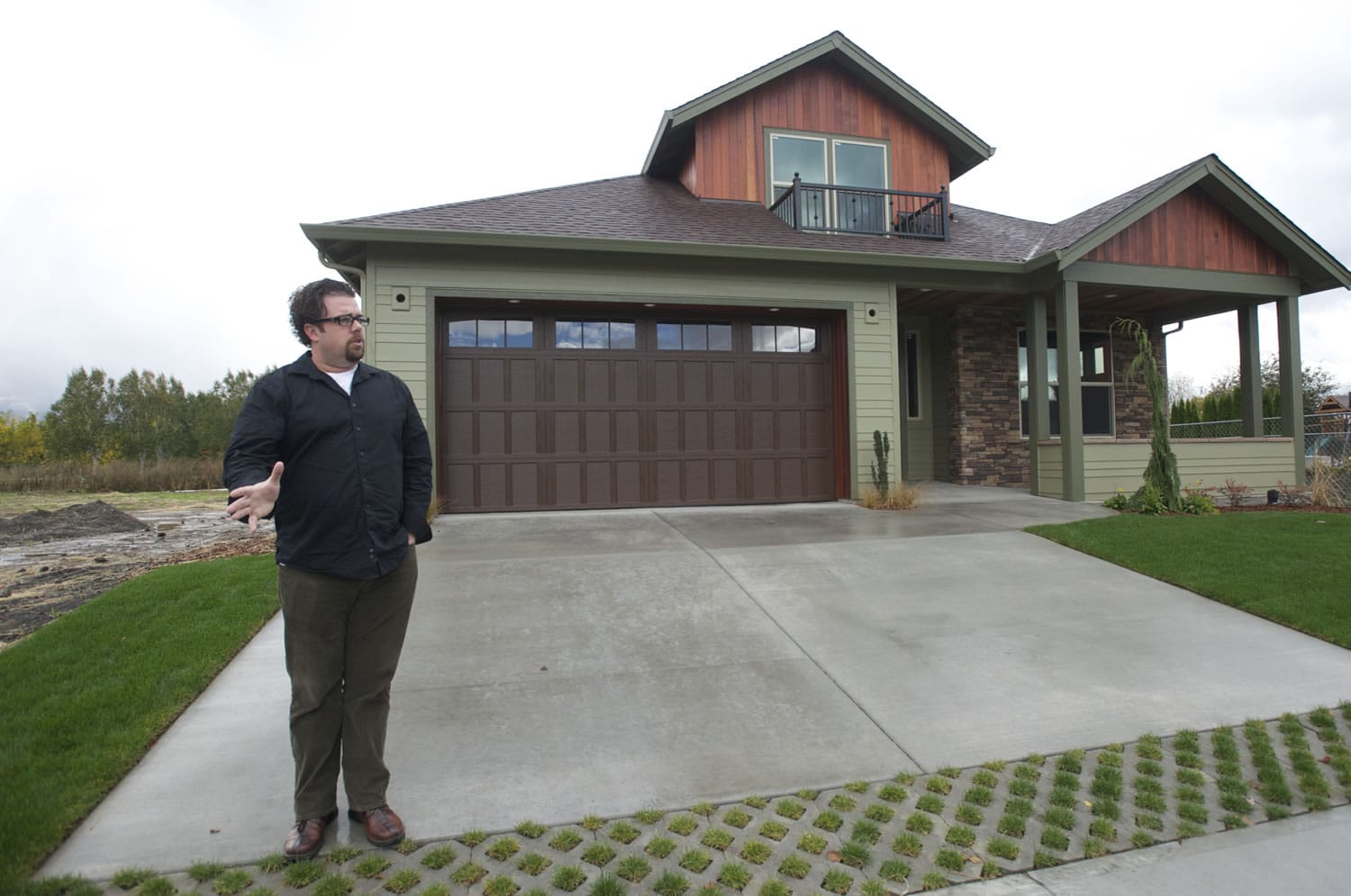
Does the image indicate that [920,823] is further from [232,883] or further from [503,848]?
[232,883]

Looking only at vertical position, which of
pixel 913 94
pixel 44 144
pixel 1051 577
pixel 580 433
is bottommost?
pixel 1051 577

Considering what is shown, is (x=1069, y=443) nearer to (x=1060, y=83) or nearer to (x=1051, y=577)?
(x=1051, y=577)

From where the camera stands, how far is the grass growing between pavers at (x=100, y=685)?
2.25 meters

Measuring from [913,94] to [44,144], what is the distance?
17511 millimetres

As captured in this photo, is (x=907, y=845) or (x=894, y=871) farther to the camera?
(x=907, y=845)

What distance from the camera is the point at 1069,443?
9234 mm

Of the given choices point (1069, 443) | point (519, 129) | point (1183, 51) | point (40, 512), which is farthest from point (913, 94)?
point (519, 129)

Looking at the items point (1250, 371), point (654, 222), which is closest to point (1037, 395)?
point (1250, 371)

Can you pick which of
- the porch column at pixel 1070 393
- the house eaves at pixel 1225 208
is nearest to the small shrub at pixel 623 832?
the porch column at pixel 1070 393

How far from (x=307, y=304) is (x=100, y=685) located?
2467 mm

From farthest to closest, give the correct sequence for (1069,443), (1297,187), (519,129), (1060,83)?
(1297,187) < (519,129) < (1060,83) < (1069,443)

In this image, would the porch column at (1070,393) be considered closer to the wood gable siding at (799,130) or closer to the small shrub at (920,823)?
the wood gable siding at (799,130)

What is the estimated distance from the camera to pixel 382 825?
216 cm

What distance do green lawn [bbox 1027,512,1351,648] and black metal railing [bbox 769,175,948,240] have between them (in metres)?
5.44
